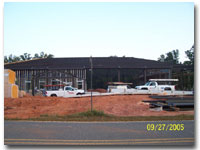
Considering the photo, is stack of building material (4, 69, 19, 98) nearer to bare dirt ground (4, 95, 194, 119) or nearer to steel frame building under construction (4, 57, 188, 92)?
bare dirt ground (4, 95, 194, 119)

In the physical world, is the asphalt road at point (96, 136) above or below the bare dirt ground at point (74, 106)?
above

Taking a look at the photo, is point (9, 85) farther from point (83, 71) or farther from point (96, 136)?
point (96, 136)

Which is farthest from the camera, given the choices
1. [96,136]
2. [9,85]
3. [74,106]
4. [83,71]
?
[83,71]

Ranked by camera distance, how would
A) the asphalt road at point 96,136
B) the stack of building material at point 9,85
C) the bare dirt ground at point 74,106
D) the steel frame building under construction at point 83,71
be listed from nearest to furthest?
the asphalt road at point 96,136 < the bare dirt ground at point 74,106 < the stack of building material at point 9,85 < the steel frame building under construction at point 83,71

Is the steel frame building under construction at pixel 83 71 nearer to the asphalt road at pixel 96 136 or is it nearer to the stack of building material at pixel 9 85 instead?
the stack of building material at pixel 9 85

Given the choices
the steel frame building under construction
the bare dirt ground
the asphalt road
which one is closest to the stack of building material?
the bare dirt ground

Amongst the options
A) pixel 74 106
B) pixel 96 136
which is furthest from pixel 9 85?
pixel 96 136

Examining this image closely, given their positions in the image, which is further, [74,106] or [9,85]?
[9,85]

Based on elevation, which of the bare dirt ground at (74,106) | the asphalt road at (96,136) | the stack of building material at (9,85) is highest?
the stack of building material at (9,85)

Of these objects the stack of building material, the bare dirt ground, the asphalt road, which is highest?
the stack of building material

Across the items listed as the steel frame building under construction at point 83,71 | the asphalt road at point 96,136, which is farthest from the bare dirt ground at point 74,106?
the steel frame building under construction at point 83,71

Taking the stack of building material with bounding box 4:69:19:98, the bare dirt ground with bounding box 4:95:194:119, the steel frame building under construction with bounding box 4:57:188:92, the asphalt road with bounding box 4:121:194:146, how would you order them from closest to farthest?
the asphalt road with bounding box 4:121:194:146 → the bare dirt ground with bounding box 4:95:194:119 → the stack of building material with bounding box 4:69:19:98 → the steel frame building under construction with bounding box 4:57:188:92

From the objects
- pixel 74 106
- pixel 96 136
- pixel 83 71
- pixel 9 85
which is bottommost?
pixel 74 106

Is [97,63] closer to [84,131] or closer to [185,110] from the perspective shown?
[185,110]
